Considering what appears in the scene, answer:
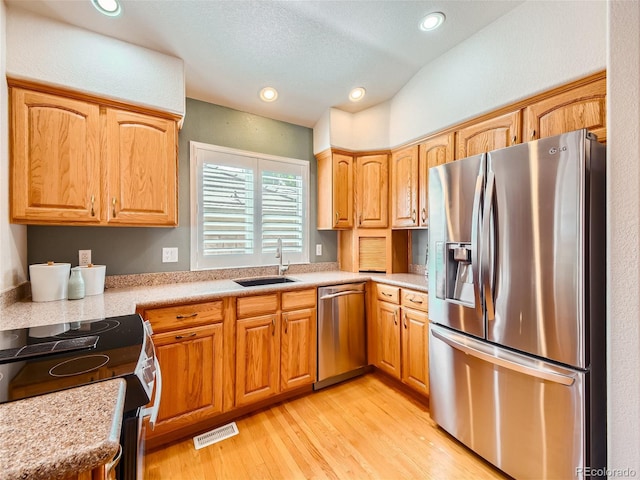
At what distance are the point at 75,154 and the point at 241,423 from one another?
2.08 m

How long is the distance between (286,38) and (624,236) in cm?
224

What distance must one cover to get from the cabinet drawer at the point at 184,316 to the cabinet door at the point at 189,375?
4cm

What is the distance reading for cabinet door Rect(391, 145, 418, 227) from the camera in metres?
2.61

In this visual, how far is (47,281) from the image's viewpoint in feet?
5.46

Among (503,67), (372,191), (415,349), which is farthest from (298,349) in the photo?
(503,67)

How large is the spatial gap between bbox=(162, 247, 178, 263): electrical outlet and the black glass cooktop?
0.98 meters

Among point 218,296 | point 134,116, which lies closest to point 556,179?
point 218,296

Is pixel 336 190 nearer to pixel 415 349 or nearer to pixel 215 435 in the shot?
pixel 415 349

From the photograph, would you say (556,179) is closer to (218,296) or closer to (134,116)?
(218,296)

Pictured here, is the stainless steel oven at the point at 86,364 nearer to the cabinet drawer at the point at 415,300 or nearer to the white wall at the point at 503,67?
the cabinet drawer at the point at 415,300

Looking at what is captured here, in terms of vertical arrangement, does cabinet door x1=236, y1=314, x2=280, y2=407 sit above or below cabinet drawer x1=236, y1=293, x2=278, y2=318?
below

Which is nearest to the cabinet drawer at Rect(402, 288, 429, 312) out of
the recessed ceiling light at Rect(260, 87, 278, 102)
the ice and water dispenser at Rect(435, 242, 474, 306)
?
the ice and water dispenser at Rect(435, 242, 474, 306)

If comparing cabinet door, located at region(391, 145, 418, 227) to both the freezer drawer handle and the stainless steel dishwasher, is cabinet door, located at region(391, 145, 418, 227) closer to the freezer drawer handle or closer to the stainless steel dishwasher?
the stainless steel dishwasher

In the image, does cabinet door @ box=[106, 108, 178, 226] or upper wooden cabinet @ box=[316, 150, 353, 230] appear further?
upper wooden cabinet @ box=[316, 150, 353, 230]
